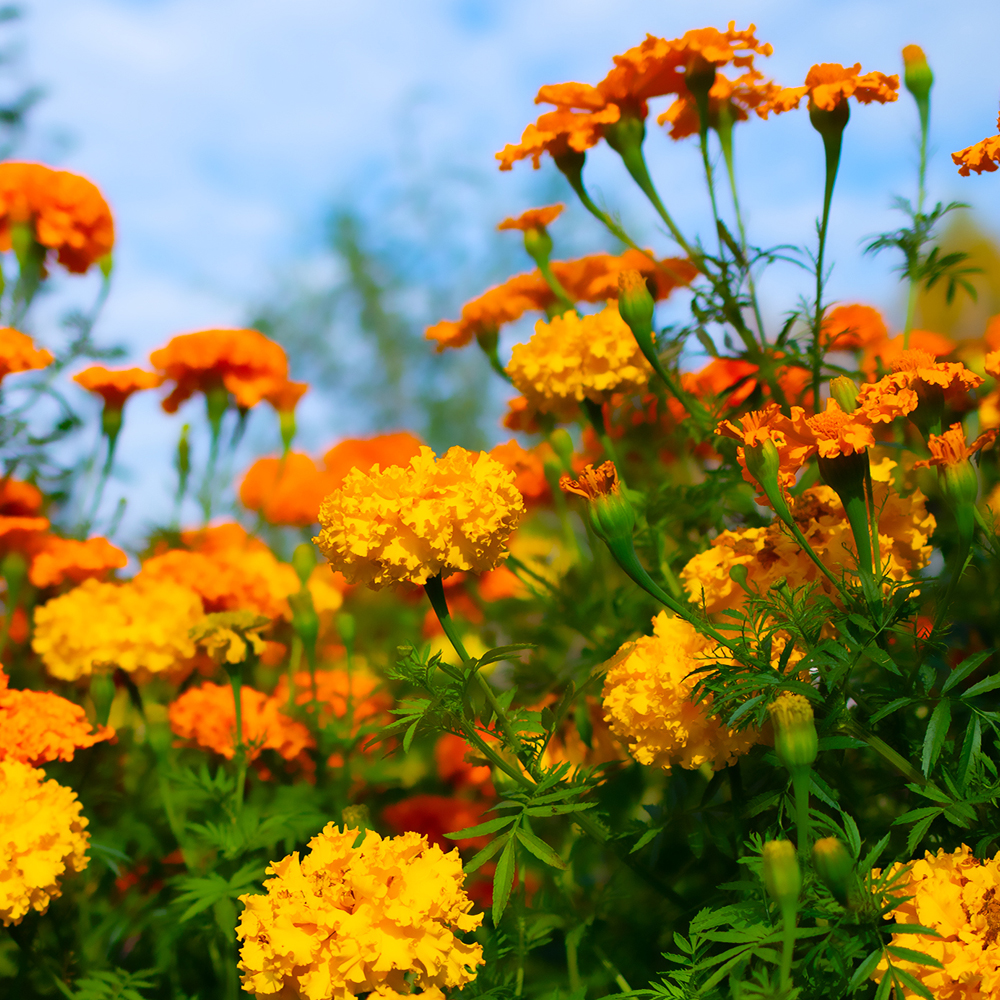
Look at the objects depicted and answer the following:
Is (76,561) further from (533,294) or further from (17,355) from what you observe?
(533,294)

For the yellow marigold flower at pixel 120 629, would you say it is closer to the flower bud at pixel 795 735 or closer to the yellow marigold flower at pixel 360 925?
the yellow marigold flower at pixel 360 925

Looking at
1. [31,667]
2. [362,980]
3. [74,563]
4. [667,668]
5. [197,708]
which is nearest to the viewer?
[362,980]

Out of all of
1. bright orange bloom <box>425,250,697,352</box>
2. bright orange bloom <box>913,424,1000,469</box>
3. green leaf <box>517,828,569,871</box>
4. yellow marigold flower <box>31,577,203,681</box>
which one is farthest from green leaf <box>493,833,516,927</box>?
bright orange bloom <box>425,250,697,352</box>

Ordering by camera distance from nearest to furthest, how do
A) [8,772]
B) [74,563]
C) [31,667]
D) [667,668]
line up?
[667,668] → [8,772] → [74,563] → [31,667]

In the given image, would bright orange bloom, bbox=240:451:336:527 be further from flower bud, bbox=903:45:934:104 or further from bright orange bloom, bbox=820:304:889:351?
flower bud, bbox=903:45:934:104

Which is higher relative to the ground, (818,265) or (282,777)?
(818,265)

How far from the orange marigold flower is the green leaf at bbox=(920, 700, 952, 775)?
0.98 metres

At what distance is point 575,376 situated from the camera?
1.46 m

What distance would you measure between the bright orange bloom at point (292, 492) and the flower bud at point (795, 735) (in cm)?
158

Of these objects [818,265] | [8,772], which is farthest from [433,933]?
[818,265]

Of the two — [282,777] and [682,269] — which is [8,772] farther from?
[682,269]

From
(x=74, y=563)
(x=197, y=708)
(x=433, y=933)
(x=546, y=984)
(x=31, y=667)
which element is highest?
(x=74, y=563)

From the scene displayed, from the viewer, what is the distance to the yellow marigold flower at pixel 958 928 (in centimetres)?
89

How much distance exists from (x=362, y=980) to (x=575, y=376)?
34.0 inches
